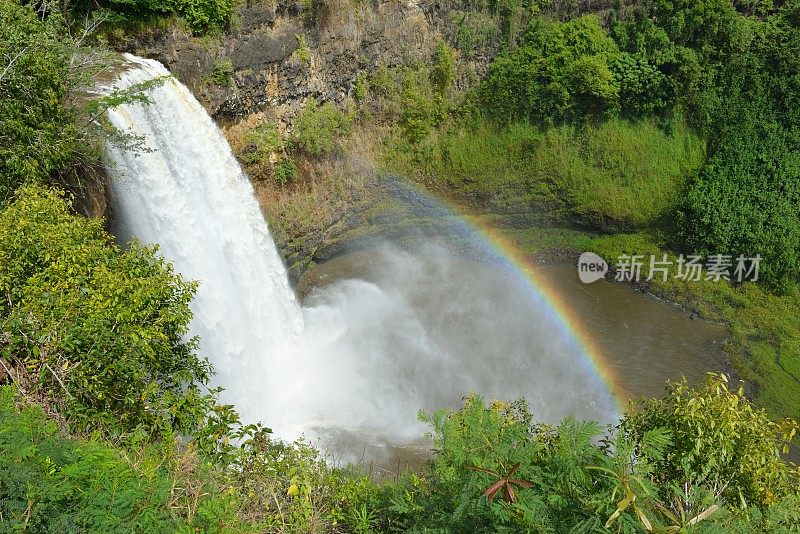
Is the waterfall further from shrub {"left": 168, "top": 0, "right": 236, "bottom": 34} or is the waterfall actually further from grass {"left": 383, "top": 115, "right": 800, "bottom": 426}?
grass {"left": 383, "top": 115, "right": 800, "bottom": 426}

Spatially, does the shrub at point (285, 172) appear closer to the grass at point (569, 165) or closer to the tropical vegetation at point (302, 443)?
the tropical vegetation at point (302, 443)

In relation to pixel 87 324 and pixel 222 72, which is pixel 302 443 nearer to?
pixel 87 324

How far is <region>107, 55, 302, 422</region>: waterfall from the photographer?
33.0 ft

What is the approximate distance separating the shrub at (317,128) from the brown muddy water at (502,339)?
11.2ft

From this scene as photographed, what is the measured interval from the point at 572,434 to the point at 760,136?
1735cm

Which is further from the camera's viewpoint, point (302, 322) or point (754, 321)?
point (754, 321)

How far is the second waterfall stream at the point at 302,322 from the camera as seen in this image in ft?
34.6

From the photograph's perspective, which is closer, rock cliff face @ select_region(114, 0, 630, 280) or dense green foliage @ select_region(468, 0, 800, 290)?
rock cliff face @ select_region(114, 0, 630, 280)

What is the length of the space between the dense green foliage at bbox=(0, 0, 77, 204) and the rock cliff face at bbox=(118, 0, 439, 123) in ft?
14.8

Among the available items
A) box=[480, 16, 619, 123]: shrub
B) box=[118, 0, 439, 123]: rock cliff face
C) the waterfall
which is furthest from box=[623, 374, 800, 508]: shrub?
box=[480, 16, 619, 123]: shrub

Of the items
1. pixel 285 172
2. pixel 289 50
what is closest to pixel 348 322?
pixel 285 172

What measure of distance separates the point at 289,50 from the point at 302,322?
699 cm

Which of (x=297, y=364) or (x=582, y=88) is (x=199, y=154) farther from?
(x=582, y=88)

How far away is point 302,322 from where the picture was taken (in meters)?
14.8
